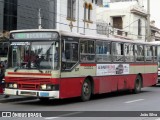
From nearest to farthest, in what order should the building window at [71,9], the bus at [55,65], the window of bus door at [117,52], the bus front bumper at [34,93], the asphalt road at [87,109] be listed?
the asphalt road at [87,109]
the bus front bumper at [34,93]
the bus at [55,65]
the window of bus door at [117,52]
the building window at [71,9]

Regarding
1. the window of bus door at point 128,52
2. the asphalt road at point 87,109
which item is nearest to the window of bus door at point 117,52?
the window of bus door at point 128,52

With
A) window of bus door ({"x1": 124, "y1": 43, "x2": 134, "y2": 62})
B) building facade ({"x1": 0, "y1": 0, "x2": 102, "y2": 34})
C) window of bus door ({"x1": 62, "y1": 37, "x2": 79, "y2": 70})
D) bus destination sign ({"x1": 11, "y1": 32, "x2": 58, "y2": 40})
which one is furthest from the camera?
building facade ({"x1": 0, "y1": 0, "x2": 102, "y2": 34})

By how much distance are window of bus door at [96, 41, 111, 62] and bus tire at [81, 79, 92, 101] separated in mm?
1282

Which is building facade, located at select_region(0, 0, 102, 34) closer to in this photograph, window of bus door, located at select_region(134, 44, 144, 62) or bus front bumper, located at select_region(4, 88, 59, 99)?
window of bus door, located at select_region(134, 44, 144, 62)

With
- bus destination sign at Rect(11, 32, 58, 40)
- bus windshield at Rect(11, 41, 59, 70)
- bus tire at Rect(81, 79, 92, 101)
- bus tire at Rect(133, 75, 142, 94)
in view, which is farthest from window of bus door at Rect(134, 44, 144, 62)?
bus windshield at Rect(11, 41, 59, 70)

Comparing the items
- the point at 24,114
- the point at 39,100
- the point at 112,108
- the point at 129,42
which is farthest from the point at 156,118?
the point at 129,42

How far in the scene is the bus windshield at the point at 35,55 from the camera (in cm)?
1592

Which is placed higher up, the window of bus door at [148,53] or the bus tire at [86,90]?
the window of bus door at [148,53]

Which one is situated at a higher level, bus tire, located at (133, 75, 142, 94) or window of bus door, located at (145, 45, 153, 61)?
window of bus door, located at (145, 45, 153, 61)

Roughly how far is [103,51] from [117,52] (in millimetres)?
1507

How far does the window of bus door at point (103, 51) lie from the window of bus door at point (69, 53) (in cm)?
187

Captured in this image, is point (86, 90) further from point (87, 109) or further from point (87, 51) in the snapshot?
point (87, 109)

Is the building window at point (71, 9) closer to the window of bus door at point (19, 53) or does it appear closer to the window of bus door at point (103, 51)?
the window of bus door at point (103, 51)

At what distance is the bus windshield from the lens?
15922 mm
